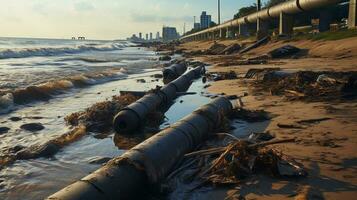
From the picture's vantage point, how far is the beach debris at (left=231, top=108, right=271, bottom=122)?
966 cm

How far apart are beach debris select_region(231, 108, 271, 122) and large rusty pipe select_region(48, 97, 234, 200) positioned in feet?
6.68

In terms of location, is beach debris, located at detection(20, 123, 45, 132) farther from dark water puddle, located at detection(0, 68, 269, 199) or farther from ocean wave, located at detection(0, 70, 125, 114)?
ocean wave, located at detection(0, 70, 125, 114)

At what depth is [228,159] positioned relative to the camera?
629 centimetres

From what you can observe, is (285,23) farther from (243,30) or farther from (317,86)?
(317,86)

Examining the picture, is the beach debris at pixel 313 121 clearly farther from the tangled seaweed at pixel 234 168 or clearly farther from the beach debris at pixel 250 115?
the tangled seaweed at pixel 234 168

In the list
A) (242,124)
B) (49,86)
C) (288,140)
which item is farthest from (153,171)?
(49,86)

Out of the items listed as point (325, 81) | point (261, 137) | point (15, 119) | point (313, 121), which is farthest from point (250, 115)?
point (15, 119)

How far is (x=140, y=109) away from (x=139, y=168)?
4611 mm

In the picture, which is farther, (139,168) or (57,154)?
(57,154)

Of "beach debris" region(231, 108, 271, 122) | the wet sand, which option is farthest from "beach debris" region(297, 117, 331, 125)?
"beach debris" region(231, 108, 271, 122)

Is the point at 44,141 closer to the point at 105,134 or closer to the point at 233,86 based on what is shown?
the point at 105,134

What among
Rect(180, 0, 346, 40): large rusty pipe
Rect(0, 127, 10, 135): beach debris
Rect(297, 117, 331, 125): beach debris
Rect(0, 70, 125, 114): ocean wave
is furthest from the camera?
Rect(180, 0, 346, 40): large rusty pipe

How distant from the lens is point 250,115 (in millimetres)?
9891

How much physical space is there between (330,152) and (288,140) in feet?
2.45
